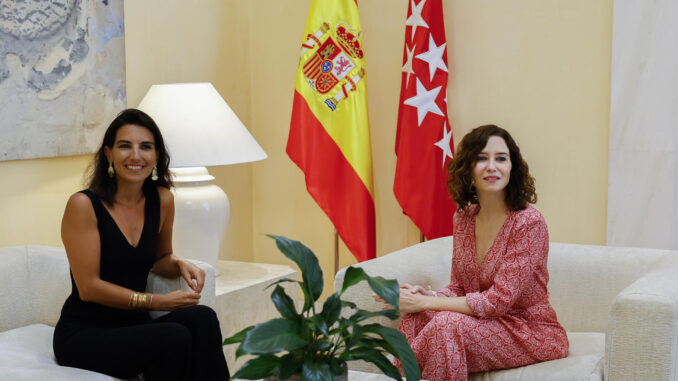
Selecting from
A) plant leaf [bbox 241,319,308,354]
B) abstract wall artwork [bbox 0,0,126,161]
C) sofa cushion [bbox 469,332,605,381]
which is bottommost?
sofa cushion [bbox 469,332,605,381]

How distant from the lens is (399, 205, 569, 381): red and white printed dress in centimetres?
244

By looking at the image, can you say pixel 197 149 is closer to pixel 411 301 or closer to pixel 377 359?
pixel 411 301

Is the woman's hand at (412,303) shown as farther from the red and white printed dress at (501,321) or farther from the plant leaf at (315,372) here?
the plant leaf at (315,372)

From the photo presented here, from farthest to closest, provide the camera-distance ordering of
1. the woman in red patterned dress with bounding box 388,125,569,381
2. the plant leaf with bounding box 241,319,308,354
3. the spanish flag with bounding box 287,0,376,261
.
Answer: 1. the spanish flag with bounding box 287,0,376,261
2. the woman in red patterned dress with bounding box 388,125,569,381
3. the plant leaf with bounding box 241,319,308,354

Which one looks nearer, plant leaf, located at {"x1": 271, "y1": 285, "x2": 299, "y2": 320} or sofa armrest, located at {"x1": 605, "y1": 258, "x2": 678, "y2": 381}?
plant leaf, located at {"x1": 271, "y1": 285, "x2": 299, "y2": 320}

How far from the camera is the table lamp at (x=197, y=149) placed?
3383mm

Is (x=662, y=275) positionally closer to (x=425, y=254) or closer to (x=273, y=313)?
(x=425, y=254)

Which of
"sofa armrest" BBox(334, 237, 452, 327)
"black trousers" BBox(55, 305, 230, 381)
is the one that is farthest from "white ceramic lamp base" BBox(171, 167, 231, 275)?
"black trousers" BBox(55, 305, 230, 381)

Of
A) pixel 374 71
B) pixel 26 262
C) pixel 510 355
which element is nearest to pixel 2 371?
pixel 26 262

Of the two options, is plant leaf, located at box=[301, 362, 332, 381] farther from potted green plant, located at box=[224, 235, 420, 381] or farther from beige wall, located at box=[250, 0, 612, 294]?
beige wall, located at box=[250, 0, 612, 294]

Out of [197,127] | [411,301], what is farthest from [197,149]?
[411,301]

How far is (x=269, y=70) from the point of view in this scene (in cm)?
445

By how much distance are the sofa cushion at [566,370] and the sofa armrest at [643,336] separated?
0.33ft

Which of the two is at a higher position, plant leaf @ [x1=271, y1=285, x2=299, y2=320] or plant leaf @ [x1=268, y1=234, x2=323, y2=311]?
plant leaf @ [x1=268, y1=234, x2=323, y2=311]
